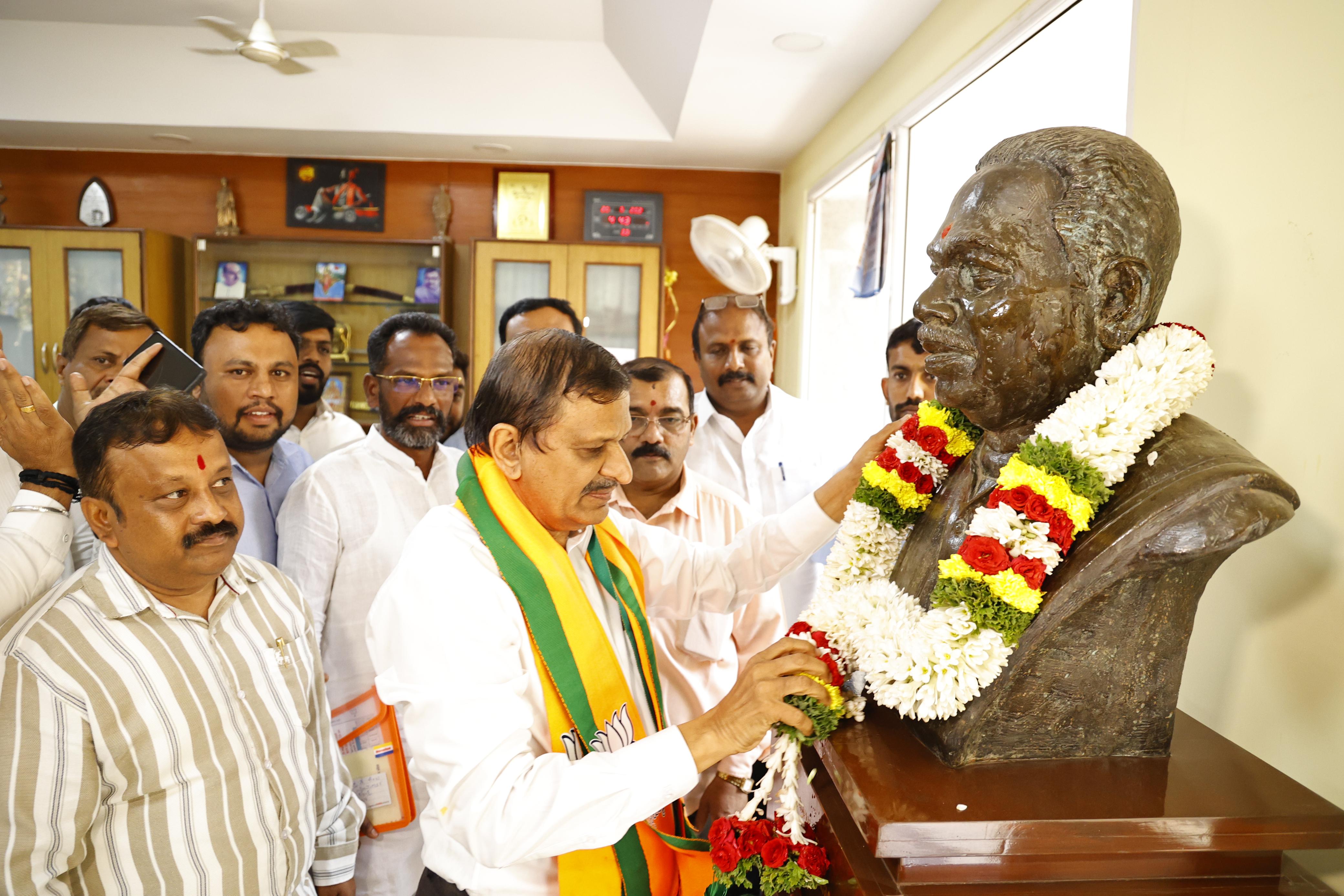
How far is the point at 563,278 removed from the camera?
6.66 meters

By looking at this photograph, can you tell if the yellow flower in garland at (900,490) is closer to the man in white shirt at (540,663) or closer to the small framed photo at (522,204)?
the man in white shirt at (540,663)

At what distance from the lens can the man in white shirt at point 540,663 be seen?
1.37 metres

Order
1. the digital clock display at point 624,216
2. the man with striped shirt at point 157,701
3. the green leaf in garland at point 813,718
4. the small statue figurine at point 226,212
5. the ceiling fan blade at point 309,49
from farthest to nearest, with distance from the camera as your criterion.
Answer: the digital clock display at point 624,216 < the small statue figurine at point 226,212 < the ceiling fan blade at point 309,49 < the man with striped shirt at point 157,701 < the green leaf in garland at point 813,718

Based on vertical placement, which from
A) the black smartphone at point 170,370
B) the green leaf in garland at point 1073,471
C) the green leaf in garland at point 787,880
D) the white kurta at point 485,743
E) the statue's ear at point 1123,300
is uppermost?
the statue's ear at point 1123,300

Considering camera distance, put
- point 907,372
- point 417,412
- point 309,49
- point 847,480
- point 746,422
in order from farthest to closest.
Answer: point 309,49, point 746,422, point 907,372, point 417,412, point 847,480

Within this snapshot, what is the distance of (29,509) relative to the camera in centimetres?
175

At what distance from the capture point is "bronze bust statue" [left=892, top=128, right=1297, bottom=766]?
125 centimetres

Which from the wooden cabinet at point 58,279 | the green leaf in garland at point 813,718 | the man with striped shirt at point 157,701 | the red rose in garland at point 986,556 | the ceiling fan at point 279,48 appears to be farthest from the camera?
the wooden cabinet at point 58,279

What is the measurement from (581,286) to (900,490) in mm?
5281

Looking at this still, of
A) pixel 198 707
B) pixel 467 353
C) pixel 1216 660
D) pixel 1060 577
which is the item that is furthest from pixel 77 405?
pixel 467 353

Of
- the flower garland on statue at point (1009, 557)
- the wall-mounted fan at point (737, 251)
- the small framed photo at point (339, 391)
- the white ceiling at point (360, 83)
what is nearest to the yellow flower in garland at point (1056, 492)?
the flower garland on statue at point (1009, 557)

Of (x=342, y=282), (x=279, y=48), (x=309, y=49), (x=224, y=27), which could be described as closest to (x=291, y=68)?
(x=309, y=49)

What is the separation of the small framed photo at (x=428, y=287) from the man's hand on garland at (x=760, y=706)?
603cm

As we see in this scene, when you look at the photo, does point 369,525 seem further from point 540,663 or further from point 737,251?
point 737,251
